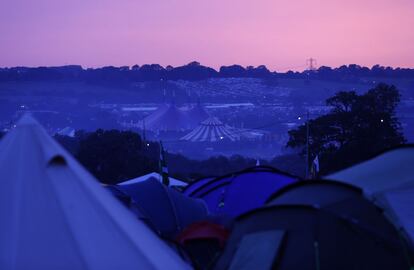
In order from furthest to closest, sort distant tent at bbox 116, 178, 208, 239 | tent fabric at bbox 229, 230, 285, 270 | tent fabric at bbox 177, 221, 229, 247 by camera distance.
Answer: distant tent at bbox 116, 178, 208, 239 < tent fabric at bbox 177, 221, 229, 247 < tent fabric at bbox 229, 230, 285, 270

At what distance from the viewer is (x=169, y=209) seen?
965cm

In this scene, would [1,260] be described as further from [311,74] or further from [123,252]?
[311,74]

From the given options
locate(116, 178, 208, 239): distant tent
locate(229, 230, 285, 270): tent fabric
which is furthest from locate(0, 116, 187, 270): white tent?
locate(116, 178, 208, 239): distant tent

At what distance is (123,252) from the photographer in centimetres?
398

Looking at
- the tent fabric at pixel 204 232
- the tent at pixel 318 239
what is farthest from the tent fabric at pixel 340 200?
the tent fabric at pixel 204 232

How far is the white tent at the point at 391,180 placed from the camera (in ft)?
22.1

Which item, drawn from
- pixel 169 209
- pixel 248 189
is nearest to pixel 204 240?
pixel 169 209

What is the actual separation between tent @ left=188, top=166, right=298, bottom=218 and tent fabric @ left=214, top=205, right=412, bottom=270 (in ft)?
11.6

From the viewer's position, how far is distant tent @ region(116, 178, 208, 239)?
954cm

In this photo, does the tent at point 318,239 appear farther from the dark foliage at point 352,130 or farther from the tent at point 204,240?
the dark foliage at point 352,130

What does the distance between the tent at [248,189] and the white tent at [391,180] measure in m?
2.01

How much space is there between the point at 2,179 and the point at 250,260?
2545mm

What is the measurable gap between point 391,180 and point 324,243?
1775 mm

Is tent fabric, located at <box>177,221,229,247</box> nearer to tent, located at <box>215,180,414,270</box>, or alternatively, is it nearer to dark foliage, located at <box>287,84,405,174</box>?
tent, located at <box>215,180,414,270</box>
